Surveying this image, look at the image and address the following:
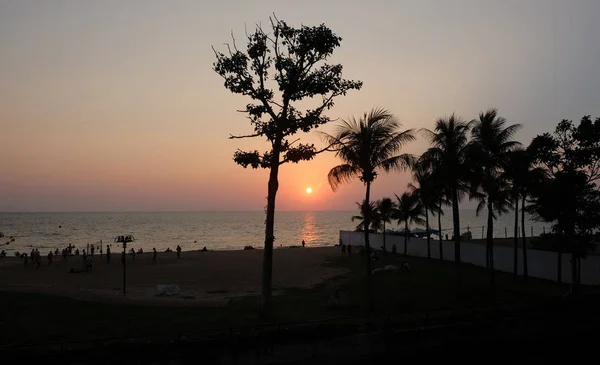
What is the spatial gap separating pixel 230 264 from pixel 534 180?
29447 millimetres

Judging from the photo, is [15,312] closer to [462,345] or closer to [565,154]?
[462,345]

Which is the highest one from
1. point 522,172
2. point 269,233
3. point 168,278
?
point 522,172

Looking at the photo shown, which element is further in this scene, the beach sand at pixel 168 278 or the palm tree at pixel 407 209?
the palm tree at pixel 407 209

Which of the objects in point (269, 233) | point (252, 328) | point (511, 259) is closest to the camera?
point (252, 328)

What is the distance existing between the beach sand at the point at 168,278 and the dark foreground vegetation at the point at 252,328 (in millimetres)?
2488

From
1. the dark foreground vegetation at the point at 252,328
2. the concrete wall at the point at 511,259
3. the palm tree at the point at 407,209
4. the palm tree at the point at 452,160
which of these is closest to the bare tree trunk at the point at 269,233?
the dark foreground vegetation at the point at 252,328

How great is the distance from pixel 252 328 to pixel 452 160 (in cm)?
1604

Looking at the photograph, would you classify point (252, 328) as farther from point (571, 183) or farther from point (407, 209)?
point (407, 209)

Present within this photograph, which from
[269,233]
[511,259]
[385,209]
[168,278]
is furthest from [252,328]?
[385,209]

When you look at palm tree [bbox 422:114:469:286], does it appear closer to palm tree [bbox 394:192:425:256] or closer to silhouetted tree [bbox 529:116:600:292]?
silhouetted tree [bbox 529:116:600:292]

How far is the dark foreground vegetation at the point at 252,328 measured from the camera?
10.2 m

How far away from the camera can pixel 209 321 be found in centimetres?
1577

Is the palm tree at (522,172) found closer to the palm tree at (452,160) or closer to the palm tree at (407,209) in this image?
the palm tree at (452,160)

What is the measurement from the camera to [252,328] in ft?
37.9
